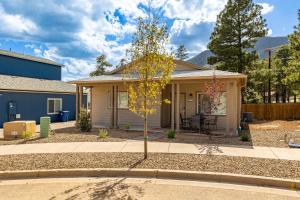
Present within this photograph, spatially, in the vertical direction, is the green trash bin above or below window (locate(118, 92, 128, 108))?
below

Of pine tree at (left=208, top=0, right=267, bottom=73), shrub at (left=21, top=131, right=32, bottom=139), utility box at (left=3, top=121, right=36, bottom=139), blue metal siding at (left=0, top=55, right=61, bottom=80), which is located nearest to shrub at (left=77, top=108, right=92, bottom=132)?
shrub at (left=21, top=131, right=32, bottom=139)

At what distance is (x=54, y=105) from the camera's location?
2334 centimetres

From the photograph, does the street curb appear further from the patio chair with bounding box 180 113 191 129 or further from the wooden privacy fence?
the wooden privacy fence

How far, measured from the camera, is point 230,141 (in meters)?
11.7

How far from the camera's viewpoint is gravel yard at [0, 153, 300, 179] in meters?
7.04

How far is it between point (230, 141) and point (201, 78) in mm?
3710

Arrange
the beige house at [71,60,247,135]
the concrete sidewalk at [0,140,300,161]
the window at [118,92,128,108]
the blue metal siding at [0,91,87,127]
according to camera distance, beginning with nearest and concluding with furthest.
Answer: the concrete sidewalk at [0,140,300,161] → the beige house at [71,60,247,135] → the window at [118,92,128,108] → the blue metal siding at [0,91,87,127]

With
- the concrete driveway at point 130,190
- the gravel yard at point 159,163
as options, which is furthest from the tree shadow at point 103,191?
the gravel yard at point 159,163

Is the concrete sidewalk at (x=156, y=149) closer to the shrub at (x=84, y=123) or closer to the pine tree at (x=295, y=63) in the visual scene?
the shrub at (x=84, y=123)

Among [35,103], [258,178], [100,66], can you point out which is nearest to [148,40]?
[258,178]

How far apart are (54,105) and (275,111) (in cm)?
2089

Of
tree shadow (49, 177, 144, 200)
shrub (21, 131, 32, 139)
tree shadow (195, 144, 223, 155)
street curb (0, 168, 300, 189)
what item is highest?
shrub (21, 131, 32, 139)

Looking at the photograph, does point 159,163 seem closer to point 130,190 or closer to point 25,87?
point 130,190

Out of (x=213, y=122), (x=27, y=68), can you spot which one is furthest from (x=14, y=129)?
(x=27, y=68)
